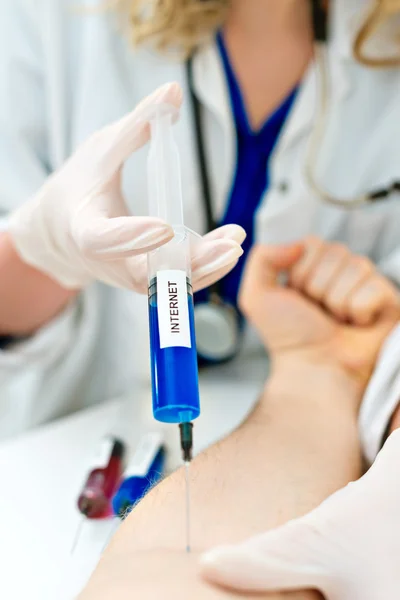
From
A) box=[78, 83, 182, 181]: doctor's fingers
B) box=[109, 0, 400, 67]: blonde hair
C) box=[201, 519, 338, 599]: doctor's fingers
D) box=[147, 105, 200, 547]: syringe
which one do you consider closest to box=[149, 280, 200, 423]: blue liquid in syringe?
box=[147, 105, 200, 547]: syringe

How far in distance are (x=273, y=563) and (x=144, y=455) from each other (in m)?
0.33

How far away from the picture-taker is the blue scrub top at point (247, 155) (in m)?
0.93

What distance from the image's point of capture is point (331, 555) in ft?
1.42

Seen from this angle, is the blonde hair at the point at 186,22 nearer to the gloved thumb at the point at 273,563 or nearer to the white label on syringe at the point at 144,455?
the white label on syringe at the point at 144,455

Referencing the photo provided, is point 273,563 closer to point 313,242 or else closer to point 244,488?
point 244,488

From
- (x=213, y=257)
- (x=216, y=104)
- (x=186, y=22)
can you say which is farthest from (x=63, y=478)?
(x=186, y=22)

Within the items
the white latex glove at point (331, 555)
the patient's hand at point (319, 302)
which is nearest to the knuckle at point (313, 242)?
the patient's hand at point (319, 302)

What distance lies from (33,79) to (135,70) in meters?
0.16

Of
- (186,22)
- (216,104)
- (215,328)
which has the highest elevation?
(186,22)

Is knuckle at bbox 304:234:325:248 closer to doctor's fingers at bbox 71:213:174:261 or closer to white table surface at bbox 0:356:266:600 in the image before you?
white table surface at bbox 0:356:266:600

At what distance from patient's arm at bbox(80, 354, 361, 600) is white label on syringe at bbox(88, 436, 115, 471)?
0.18 m

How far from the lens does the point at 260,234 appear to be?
949 mm

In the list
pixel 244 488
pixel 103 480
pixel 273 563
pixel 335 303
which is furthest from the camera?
pixel 335 303

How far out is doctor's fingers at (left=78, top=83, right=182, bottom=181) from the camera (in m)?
0.56
